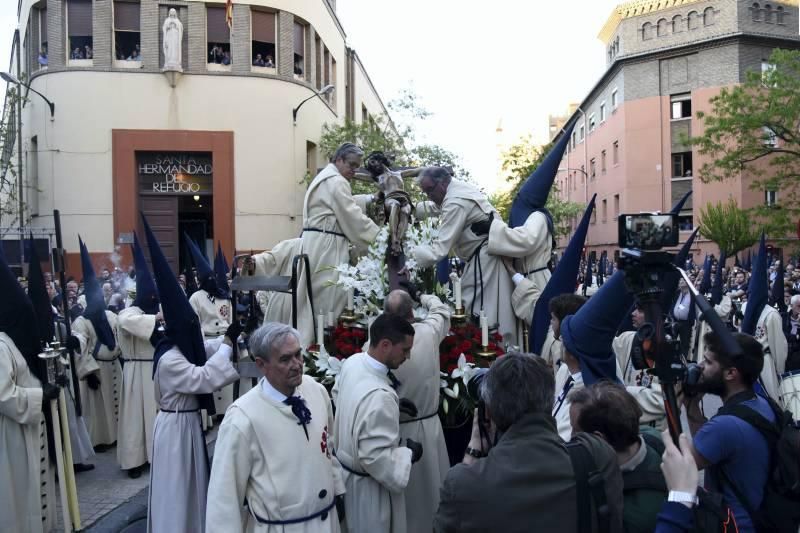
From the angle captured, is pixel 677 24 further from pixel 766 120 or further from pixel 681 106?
pixel 766 120

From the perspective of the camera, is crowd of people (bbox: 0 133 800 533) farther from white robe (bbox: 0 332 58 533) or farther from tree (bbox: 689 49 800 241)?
tree (bbox: 689 49 800 241)

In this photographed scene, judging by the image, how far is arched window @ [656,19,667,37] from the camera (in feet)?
132

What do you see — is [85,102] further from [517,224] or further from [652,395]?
[652,395]

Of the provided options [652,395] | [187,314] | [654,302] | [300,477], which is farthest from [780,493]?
[187,314]

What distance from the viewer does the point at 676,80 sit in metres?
39.4

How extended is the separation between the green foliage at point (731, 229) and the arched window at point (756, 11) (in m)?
13.0

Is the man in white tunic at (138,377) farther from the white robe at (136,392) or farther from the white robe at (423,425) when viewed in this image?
the white robe at (423,425)

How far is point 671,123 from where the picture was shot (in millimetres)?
39500

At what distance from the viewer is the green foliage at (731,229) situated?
96.3 ft

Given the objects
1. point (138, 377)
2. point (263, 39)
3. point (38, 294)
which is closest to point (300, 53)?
point (263, 39)

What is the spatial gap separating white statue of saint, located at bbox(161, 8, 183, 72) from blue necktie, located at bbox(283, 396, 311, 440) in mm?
22774

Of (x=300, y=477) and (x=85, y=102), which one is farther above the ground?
(x=85, y=102)

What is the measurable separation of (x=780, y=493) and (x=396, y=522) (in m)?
1.92

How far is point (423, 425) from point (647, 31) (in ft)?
136
